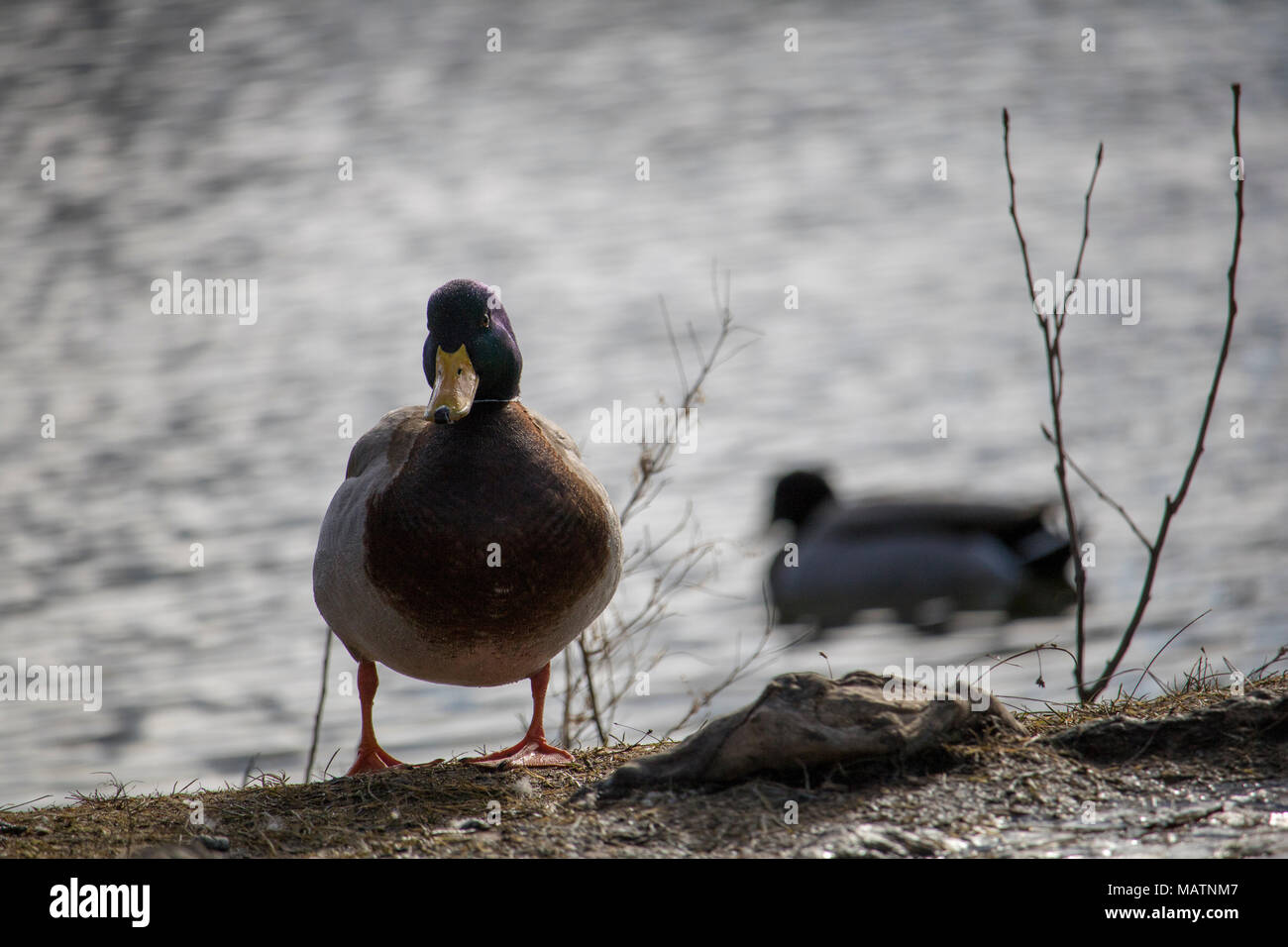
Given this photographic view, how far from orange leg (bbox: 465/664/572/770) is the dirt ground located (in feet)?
0.80

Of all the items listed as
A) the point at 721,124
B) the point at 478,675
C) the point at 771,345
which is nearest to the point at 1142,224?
the point at 771,345

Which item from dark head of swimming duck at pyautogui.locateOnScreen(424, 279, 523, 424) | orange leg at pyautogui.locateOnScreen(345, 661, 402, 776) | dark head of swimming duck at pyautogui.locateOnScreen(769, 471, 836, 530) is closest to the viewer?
dark head of swimming duck at pyautogui.locateOnScreen(424, 279, 523, 424)

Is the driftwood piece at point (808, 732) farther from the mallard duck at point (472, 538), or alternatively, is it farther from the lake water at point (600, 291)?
the lake water at point (600, 291)

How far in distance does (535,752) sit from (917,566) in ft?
26.3

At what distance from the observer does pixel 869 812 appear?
10.5ft

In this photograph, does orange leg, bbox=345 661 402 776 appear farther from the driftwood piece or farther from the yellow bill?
the driftwood piece

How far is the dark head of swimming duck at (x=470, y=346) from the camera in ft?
13.5

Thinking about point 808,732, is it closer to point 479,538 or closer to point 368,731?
point 479,538

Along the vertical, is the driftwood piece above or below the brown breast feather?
below

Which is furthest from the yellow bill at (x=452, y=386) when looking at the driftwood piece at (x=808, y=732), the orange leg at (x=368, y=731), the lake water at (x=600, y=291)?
the lake water at (x=600, y=291)

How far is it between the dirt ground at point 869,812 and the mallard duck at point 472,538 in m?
0.43

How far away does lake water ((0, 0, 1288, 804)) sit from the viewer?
9.70 meters

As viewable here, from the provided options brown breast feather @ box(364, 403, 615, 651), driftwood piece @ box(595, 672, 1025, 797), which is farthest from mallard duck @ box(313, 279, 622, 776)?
driftwood piece @ box(595, 672, 1025, 797)

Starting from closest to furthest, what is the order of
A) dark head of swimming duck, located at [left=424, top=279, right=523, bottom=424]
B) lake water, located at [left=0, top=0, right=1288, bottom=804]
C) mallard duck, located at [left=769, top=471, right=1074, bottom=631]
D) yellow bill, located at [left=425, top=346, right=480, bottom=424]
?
yellow bill, located at [left=425, top=346, right=480, bottom=424] → dark head of swimming duck, located at [left=424, top=279, right=523, bottom=424] → lake water, located at [left=0, top=0, right=1288, bottom=804] → mallard duck, located at [left=769, top=471, right=1074, bottom=631]
